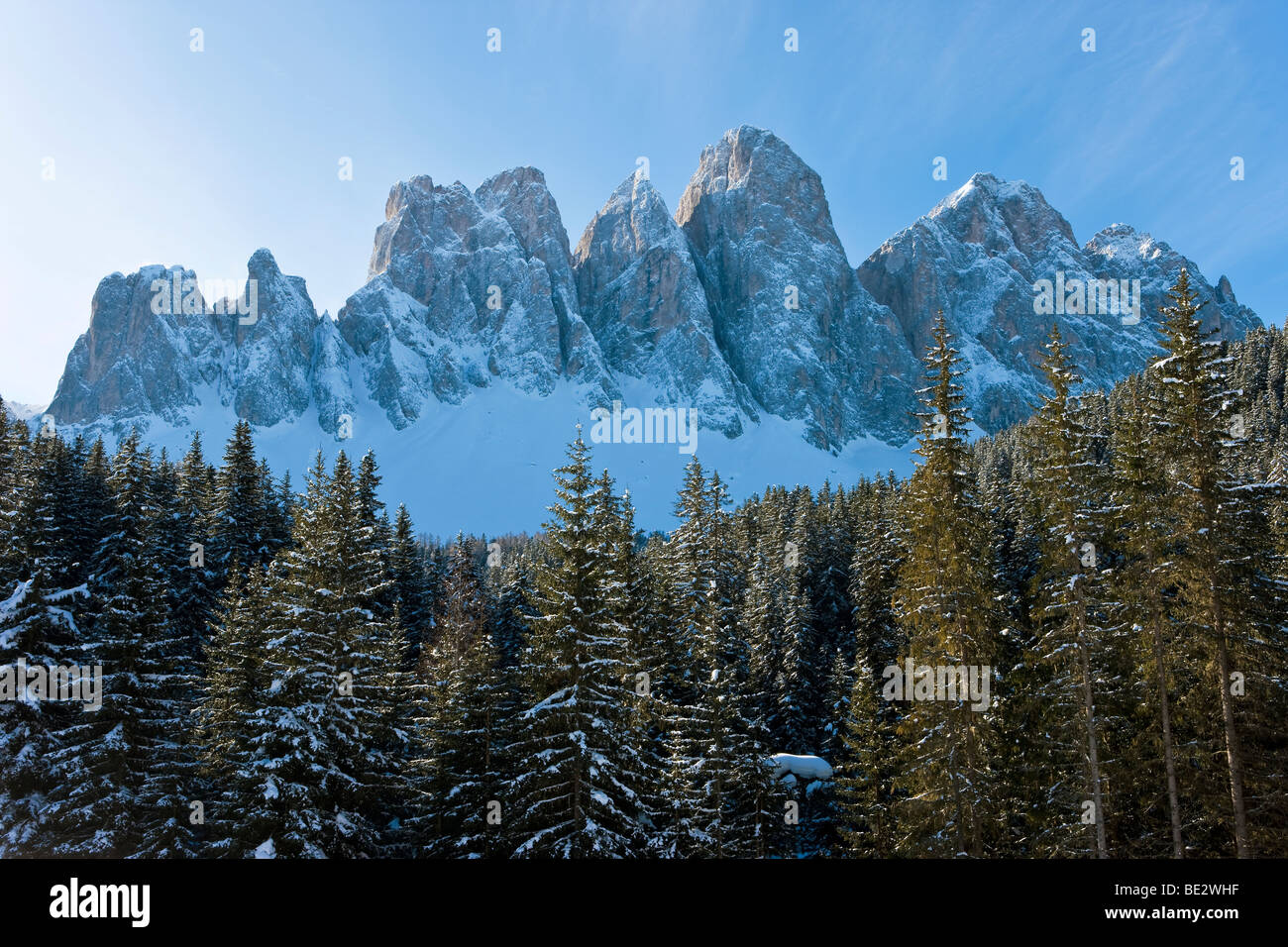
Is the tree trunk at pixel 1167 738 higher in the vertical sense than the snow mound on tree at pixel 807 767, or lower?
higher

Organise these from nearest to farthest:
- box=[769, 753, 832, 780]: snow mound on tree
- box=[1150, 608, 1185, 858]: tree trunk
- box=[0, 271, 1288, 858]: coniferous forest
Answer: box=[1150, 608, 1185, 858]: tree trunk, box=[0, 271, 1288, 858]: coniferous forest, box=[769, 753, 832, 780]: snow mound on tree

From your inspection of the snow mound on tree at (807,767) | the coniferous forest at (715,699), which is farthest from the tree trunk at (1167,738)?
the snow mound on tree at (807,767)

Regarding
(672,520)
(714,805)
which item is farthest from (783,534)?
(672,520)

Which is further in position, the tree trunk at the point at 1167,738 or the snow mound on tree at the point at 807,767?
the snow mound on tree at the point at 807,767

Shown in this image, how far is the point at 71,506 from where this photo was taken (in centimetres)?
4075

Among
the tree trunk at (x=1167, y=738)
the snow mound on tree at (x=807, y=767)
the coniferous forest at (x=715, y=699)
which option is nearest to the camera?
the tree trunk at (x=1167, y=738)

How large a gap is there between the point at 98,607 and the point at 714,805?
26154mm

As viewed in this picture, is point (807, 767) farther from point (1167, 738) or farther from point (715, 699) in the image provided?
point (1167, 738)

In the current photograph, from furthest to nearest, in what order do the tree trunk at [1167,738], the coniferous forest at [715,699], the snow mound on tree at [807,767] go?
the snow mound on tree at [807,767], the coniferous forest at [715,699], the tree trunk at [1167,738]

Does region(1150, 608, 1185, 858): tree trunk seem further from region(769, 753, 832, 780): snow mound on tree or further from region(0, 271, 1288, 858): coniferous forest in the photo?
region(769, 753, 832, 780): snow mound on tree

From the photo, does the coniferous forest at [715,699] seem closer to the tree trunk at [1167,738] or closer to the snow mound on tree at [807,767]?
the tree trunk at [1167,738]

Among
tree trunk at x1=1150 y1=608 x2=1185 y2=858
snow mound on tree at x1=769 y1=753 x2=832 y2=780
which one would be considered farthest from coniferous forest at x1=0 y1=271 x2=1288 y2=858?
snow mound on tree at x1=769 y1=753 x2=832 y2=780

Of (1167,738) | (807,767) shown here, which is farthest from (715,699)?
(807,767)
